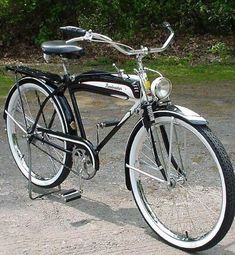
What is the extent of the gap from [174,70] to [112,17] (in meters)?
2.56

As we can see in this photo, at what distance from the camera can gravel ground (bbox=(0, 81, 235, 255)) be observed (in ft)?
10.8

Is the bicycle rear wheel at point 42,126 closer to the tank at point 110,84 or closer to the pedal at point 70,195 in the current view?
the pedal at point 70,195

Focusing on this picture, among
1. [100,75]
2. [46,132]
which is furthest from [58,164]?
[100,75]

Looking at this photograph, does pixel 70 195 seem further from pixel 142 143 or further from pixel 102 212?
pixel 142 143

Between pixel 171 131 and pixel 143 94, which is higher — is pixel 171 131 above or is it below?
below

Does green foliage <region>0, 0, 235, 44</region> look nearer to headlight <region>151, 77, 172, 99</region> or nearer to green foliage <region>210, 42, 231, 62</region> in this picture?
green foliage <region>210, 42, 231, 62</region>

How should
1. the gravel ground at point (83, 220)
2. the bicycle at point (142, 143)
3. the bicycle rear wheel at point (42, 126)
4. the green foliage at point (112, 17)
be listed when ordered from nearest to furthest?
the bicycle at point (142, 143), the gravel ground at point (83, 220), the bicycle rear wheel at point (42, 126), the green foliage at point (112, 17)

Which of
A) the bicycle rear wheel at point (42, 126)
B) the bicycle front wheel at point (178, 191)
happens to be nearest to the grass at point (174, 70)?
the bicycle rear wheel at point (42, 126)

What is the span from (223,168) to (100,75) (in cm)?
98

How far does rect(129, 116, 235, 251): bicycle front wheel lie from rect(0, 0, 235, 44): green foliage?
6.47 meters

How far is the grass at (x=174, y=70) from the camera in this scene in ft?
25.0

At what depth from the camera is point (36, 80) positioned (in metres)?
3.91

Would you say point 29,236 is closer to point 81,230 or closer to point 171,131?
point 81,230

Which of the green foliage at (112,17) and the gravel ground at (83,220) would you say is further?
the green foliage at (112,17)
